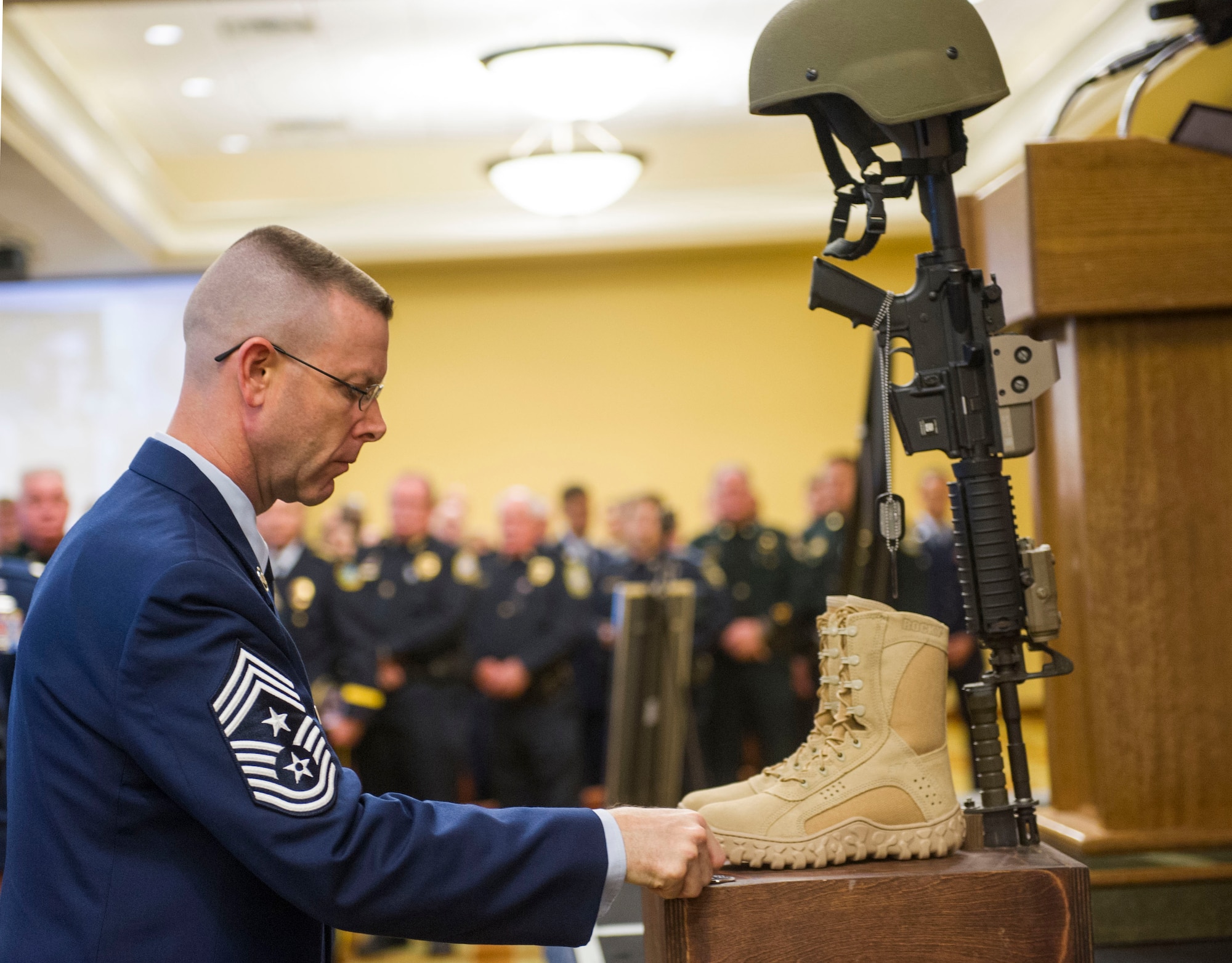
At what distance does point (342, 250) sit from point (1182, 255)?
314 inches

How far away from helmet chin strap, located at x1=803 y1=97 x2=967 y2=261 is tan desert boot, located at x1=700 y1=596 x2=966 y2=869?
0.38m

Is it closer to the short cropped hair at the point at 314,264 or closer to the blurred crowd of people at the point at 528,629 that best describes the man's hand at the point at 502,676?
the blurred crowd of people at the point at 528,629

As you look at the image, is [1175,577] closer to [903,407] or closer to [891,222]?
[903,407]

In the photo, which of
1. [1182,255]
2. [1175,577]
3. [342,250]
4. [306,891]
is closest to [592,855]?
[306,891]

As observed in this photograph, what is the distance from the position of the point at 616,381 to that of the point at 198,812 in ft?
29.5

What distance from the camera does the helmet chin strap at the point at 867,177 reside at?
1333 mm

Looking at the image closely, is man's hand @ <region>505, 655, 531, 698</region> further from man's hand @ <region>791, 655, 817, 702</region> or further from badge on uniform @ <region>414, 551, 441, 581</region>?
man's hand @ <region>791, 655, 817, 702</region>

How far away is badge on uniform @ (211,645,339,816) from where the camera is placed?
1057 millimetres

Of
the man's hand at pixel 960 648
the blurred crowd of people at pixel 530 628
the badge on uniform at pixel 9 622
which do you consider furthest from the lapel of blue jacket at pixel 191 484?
the man's hand at pixel 960 648

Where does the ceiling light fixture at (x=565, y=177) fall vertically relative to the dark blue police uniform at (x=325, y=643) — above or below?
above

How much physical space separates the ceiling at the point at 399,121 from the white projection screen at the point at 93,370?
2.00m

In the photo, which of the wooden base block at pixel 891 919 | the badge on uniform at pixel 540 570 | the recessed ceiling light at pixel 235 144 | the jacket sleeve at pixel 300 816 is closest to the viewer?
the jacket sleeve at pixel 300 816

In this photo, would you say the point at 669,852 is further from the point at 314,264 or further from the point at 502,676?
the point at 502,676

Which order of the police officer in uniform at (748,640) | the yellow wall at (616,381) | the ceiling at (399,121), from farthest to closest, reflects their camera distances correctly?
the yellow wall at (616,381)
the ceiling at (399,121)
the police officer in uniform at (748,640)
